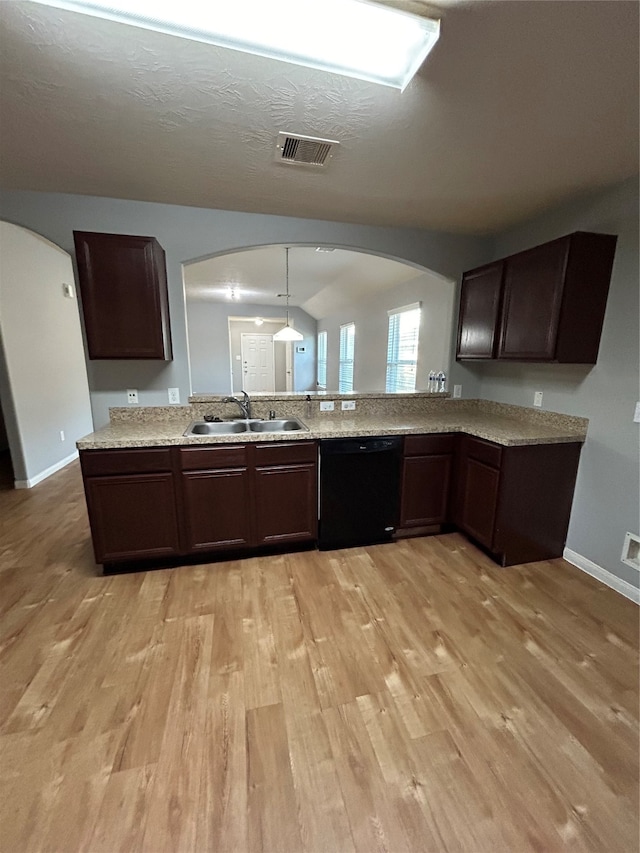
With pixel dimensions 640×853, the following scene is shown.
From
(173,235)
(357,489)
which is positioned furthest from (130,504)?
(173,235)

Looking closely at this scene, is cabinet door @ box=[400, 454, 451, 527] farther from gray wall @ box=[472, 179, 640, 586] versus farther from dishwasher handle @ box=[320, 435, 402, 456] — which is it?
gray wall @ box=[472, 179, 640, 586]

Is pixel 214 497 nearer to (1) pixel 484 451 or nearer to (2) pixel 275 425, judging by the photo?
(2) pixel 275 425

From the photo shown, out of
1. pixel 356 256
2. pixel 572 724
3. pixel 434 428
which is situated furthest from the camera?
pixel 356 256

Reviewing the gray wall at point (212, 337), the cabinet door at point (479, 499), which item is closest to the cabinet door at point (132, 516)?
the cabinet door at point (479, 499)

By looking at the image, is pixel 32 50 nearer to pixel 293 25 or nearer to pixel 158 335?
pixel 293 25

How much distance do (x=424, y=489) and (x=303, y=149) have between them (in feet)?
7.50

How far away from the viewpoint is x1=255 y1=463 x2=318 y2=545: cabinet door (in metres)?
2.36

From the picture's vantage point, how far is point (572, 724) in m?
1.38

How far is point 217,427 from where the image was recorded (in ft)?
8.71

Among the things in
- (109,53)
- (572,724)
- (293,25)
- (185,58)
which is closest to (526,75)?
(293,25)

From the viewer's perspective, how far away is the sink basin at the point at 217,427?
2.61 metres

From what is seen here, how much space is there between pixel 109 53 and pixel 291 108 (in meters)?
0.67

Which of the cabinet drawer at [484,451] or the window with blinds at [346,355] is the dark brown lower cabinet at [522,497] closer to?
the cabinet drawer at [484,451]

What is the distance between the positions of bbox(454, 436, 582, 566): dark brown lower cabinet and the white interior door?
778 cm
